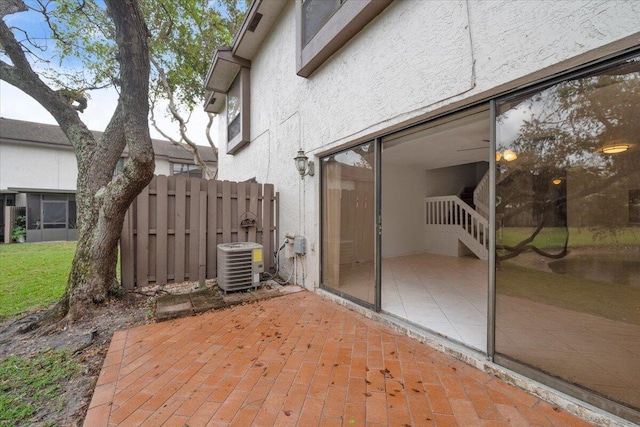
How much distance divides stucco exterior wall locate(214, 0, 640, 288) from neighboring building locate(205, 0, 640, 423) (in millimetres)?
16

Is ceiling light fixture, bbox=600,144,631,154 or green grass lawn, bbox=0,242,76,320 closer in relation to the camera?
ceiling light fixture, bbox=600,144,631,154

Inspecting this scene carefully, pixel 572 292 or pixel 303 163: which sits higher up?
pixel 303 163

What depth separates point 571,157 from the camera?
204cm

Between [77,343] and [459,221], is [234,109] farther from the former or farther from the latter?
[459,221]

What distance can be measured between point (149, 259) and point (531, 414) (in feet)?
19.4

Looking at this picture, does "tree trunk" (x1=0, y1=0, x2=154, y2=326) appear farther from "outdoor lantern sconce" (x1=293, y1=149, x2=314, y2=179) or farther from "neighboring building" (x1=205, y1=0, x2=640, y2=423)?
"neighboring building" (x1=205, y1=0, x2=640, y2=423)

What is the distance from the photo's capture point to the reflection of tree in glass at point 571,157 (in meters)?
1.83

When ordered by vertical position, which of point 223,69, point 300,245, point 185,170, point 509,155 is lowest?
point 300,245

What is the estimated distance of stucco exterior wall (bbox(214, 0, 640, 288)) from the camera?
6.65 feet

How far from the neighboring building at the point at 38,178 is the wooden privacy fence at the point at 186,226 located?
15658mm

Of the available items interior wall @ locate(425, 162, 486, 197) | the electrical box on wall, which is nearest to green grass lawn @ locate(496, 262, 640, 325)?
the electrical box on wall

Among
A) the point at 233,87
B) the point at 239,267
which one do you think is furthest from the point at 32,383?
the point at 233,87

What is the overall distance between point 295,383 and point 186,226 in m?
4.14

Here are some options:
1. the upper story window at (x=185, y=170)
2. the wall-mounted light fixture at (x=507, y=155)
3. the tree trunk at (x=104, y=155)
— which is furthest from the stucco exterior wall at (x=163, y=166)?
the wall-mounted light fixture at (x=507, y=155)
